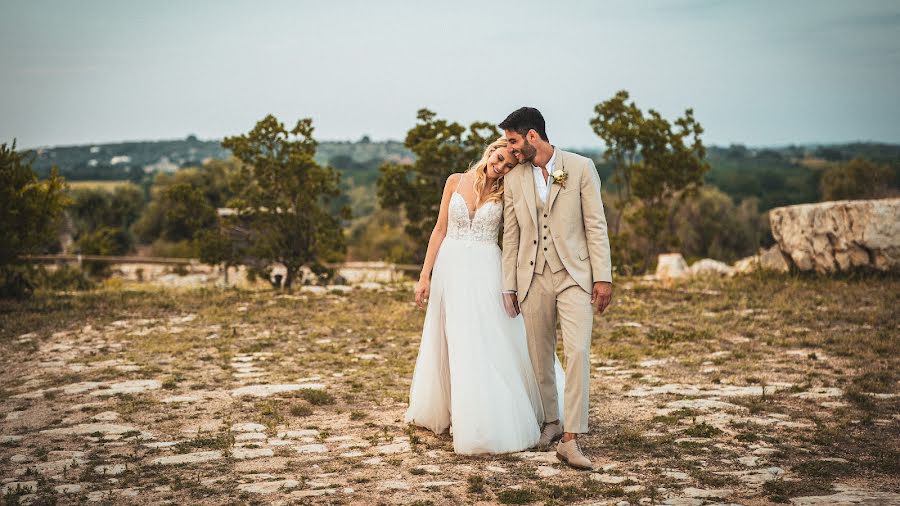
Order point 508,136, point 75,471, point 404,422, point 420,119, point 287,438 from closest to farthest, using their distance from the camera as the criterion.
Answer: point 75,471 → point 508,136 → point 287,438 → point 404,422 → point 420,119

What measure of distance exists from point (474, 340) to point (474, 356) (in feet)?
0.37

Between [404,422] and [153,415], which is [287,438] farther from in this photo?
[153,415]

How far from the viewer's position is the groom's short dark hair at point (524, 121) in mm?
5453

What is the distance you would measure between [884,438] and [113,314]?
10.1m

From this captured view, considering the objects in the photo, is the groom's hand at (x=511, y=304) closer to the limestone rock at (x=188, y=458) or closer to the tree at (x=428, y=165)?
the limestone rock at (x=188, y=458)

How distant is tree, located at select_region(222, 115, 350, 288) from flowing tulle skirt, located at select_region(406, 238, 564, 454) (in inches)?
386

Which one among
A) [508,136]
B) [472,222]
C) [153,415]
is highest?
[508,136]

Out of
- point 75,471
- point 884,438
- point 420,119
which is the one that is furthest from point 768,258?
point 75,471

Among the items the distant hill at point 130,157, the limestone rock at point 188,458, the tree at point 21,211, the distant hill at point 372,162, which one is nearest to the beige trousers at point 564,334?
the limestone rock at point 188,458

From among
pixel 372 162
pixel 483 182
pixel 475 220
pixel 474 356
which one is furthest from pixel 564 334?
pixel 372 162

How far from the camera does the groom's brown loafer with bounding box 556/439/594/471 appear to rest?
509cm

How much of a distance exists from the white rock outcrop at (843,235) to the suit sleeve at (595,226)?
9.69m

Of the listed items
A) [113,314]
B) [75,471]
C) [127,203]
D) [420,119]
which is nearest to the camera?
[75,471]

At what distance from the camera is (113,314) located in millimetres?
12172
